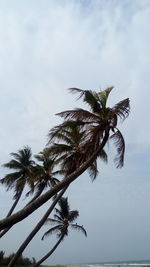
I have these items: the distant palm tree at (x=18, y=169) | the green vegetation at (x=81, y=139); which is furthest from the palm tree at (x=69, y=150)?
the distant palm tree at (x=18, y=169)

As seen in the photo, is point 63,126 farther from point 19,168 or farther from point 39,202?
point 19,168

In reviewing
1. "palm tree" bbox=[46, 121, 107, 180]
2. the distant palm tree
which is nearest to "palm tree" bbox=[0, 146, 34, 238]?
the distant palm tree

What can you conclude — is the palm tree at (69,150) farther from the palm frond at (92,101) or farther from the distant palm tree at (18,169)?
the distant palm tree at (18,169)

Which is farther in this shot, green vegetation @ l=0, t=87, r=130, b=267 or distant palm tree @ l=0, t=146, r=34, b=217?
distant palm tree @ l=0, t=146, r=34, b=217

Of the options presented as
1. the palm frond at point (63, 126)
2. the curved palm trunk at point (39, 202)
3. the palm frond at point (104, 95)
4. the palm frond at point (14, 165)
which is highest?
the palm frond at point (14, 165)

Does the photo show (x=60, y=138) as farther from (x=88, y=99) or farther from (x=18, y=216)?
(x=18, y=216)

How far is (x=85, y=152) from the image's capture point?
734 inches

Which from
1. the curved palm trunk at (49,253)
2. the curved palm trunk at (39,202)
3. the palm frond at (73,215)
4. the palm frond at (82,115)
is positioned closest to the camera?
the curved palm trunk at (39,202)

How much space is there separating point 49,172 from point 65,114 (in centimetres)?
1175

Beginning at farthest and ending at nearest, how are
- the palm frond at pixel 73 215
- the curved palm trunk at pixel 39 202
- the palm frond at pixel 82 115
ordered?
the palm frond at pixel 73 215, the palm frond at pixel 82 115, the curved palm trunk at pixel 39 202

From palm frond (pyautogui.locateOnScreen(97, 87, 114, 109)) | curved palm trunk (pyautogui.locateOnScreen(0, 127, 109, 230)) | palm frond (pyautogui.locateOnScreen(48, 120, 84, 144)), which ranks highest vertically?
palm frond (pyautogui.locateOnScreen(97, 87, 114, 109))

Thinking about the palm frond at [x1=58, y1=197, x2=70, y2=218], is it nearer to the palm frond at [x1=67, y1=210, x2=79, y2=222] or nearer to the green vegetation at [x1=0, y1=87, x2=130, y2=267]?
the palm frond at [x1=67, y1=210, x2=79, y2=222]

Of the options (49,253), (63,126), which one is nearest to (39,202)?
(63,126)

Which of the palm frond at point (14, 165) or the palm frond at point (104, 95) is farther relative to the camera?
the palm frond at point (14, 165)
